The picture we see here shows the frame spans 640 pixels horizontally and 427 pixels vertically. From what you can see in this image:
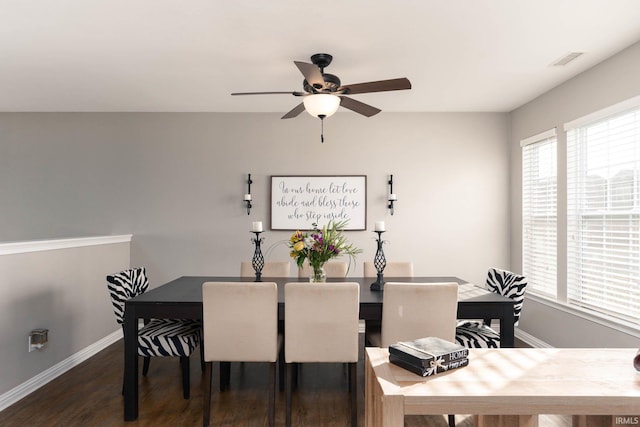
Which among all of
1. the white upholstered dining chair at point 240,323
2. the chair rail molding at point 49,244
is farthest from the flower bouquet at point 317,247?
the chair rail molding at point 49,244

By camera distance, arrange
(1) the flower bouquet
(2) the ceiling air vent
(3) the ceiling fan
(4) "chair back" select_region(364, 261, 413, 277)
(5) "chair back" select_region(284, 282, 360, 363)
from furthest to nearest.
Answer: (4) "chair back" select_region(364, 261, 413, 277) < (2) the ceiling air vent < (1) the flower bouquet < (3) the ceiling fan < (5) "chair back" select_region(284, 282, 360, 363)

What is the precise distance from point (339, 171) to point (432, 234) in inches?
50.0

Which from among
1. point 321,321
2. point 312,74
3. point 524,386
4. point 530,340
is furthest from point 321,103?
point 530,340

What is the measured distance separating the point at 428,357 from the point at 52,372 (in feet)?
10.5

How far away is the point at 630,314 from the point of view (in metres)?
2.94

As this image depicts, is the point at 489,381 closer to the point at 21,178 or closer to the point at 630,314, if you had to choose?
the point at 630,314

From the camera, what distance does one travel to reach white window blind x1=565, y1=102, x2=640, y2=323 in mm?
2943

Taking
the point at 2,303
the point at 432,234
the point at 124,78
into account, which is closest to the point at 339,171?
the point at 432,234

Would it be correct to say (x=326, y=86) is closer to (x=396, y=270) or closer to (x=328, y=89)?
(x=328, y=89)

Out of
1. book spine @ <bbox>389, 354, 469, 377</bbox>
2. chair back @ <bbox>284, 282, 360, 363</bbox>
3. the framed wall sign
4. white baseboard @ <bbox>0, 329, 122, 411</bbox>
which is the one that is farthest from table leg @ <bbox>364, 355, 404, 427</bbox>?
the framed wall sign

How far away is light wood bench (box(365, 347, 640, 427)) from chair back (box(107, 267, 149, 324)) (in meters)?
2.11

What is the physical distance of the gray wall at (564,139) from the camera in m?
2.97

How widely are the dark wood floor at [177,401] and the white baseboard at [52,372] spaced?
0.15ft

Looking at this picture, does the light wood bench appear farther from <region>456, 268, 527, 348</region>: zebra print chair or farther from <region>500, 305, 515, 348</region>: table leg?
<region>456, 268, 527, 348</region>: zebra print chair
